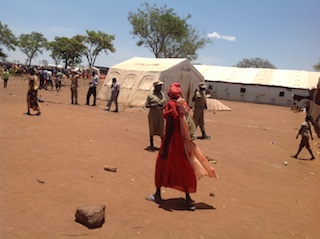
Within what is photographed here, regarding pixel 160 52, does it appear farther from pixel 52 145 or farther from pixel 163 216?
pixel 163 216

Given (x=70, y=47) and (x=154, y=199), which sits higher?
(x=70, y=47)

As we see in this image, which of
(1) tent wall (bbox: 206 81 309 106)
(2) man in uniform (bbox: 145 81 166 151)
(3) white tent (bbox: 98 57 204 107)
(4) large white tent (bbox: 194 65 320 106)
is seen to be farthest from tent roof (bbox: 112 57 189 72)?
(4) large white tent (bbox: 194 65 320 106)

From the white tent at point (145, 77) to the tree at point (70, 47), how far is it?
31.6 m

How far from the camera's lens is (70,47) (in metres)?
49.1

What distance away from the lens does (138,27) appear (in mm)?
41844

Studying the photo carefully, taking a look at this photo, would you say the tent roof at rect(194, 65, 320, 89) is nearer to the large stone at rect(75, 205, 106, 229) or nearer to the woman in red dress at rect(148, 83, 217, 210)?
the woman in red dress at rect(148, 83, 217, 210)

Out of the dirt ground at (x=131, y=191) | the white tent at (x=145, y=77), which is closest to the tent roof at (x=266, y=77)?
the white tent at (x=145, y=77)

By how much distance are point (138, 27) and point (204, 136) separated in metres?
34.7

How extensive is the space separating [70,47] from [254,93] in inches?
1189

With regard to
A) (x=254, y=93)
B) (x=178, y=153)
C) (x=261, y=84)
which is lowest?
(x=178, y=153)

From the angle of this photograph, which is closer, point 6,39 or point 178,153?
point 178,153

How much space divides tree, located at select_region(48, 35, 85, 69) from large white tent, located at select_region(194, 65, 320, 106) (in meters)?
22.7

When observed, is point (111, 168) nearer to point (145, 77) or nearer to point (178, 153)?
point (178, 153)

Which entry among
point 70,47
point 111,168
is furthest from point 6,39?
point 111,168
